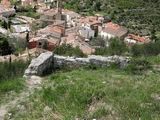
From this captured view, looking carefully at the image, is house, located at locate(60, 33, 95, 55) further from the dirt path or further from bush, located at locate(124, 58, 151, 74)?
the dirt path

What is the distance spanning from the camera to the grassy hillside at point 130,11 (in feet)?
131

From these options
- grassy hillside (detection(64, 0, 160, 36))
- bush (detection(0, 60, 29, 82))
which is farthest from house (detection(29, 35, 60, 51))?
grassy hillside (detection(64, 0, 160, 36))

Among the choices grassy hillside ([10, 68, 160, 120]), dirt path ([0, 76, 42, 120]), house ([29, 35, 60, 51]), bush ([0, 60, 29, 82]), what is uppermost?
grassy hillside ([10, 68, 160, 120])

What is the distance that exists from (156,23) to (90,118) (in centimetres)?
4101

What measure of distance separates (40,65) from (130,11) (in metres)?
43.6

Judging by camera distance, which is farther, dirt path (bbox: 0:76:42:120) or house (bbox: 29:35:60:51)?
house (bbox: 29:35:60:51)

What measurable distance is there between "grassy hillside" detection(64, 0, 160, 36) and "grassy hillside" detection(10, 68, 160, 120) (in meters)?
31.4

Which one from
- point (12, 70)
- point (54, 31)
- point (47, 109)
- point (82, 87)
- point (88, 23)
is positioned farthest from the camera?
point (88, 23)

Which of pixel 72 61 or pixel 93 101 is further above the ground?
pixel 93 101

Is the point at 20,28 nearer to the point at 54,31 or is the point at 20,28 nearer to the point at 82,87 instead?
the point at 54,31

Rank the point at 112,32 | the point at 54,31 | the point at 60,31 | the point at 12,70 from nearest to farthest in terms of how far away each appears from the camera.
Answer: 1. the point at 12,70
2. the point at 54,31
3. the point at 60,31
4. the point at 112,32

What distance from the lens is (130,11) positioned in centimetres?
4781

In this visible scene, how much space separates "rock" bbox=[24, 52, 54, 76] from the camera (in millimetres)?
7325

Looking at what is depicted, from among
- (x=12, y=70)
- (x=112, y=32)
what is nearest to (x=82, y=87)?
(x=12, y=70)
